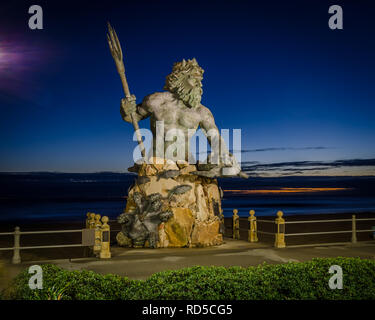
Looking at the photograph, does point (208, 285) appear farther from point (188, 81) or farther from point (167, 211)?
point (188, 81)

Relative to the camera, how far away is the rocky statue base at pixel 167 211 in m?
11.7

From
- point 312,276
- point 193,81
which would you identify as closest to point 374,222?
point 193,81

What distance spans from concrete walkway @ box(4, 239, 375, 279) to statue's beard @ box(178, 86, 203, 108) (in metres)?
4.01

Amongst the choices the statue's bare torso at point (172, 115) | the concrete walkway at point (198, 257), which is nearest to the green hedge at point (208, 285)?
the concrete walkway at point (198, 257)

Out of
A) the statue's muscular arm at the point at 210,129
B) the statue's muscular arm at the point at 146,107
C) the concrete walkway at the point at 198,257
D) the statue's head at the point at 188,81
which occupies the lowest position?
the concrete walkway at the point at 198,257

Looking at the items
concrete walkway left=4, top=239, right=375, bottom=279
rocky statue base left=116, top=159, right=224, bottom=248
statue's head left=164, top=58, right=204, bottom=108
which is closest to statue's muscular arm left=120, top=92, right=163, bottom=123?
statue's head left=164, top=58, right=204, bottom=108

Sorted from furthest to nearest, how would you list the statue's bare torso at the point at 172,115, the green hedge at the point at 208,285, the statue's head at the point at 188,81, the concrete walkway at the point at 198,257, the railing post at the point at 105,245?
the statue's bare torso at the point at 172,115 < the statue's head at the point at 188,81 < the railing post at the point at 105,245 < the concrete walkway at the point at 198,257 < the green hedge at the point at 208,285

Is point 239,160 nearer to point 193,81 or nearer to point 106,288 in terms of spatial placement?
point 193,81

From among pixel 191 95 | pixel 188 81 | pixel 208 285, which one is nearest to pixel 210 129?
pixel 191 95

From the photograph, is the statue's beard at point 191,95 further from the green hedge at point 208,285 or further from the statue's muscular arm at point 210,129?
the green hedge at point 208,285

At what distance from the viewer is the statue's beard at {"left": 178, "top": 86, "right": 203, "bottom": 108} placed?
11977mm

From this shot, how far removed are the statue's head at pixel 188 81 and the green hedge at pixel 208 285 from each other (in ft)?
20.3
